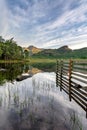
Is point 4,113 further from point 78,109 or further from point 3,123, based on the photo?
point 78,109

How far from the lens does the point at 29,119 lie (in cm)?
855

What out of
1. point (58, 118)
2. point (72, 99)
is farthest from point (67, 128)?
point (72, 99)

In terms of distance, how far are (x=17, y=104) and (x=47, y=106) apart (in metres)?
1.54

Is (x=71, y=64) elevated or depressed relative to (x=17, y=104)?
elevated

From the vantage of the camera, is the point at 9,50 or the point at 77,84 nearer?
the point at 77,84

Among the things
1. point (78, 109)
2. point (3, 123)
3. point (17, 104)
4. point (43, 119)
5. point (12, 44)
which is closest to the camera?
point (3, 123)

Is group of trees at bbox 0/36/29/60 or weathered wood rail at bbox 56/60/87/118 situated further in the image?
group of trees at bbox 0/36/29/60

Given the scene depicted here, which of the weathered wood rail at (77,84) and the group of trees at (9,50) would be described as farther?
the group of trees at (9,50)

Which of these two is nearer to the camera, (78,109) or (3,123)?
(3,123)

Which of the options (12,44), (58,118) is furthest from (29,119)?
(12,44)

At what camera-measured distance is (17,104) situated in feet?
36.3

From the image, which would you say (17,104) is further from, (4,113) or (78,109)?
(78,109)

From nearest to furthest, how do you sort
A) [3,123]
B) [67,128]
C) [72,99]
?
1. [67,128]
2. [3,123]
3. [72,99]

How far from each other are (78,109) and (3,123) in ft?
12.8
